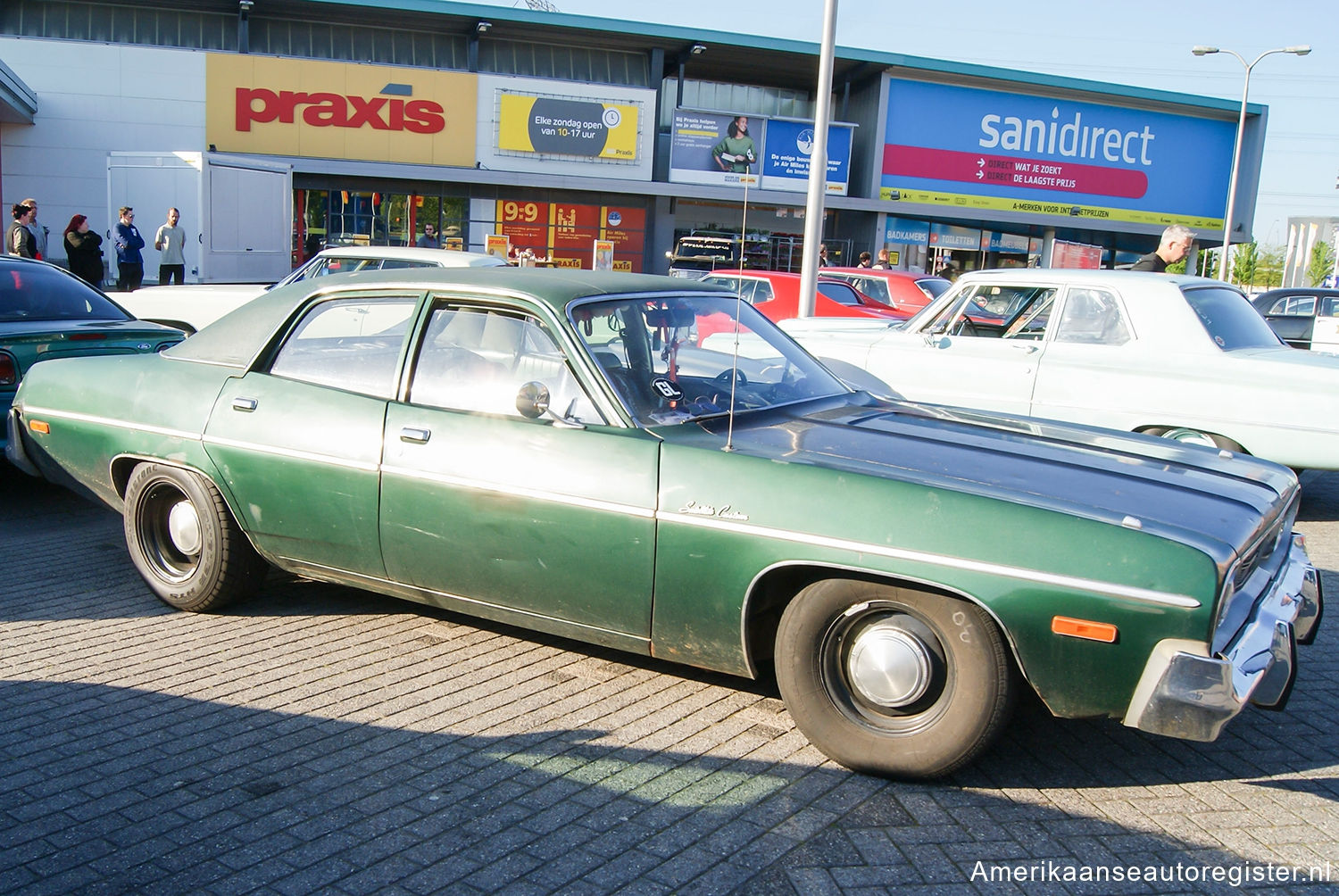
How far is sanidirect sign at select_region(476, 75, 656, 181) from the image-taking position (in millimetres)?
27094

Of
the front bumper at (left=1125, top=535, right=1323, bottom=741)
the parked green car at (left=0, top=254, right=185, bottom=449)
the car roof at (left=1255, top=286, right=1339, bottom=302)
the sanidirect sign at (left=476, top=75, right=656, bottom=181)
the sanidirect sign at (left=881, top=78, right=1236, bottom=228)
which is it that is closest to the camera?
the front bumper at (left=1125, top=535, right=1323, bottom=741)

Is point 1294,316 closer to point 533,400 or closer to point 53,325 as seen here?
point 533,400

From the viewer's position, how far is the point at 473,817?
9.96 feet

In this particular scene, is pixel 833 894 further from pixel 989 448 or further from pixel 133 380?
pixel 133 380

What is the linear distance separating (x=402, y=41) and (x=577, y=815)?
94.3 feet

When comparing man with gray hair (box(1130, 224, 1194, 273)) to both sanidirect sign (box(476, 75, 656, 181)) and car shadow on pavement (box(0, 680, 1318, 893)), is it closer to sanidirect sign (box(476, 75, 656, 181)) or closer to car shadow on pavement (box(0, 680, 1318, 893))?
car shadow on pavement (box(0, 680, 1318, 893))

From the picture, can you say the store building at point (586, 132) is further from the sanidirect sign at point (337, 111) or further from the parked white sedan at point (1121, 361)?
the parked white sedan at point (1121, 361)

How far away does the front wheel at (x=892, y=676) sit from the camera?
3.15 metres

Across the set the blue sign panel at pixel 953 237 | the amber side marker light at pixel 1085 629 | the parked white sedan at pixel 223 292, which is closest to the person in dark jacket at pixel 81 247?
the parked white sedan at pixel 223 292

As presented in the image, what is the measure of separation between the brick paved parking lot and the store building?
1786 centimetres

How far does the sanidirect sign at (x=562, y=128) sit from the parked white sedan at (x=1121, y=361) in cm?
2103

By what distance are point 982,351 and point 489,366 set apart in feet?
14.2

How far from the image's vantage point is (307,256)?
2655 cm

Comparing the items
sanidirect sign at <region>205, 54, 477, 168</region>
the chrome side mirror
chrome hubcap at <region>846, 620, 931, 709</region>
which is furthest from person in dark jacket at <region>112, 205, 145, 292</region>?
chrome hubcap at <region>846, 620, 931, 709</region>
